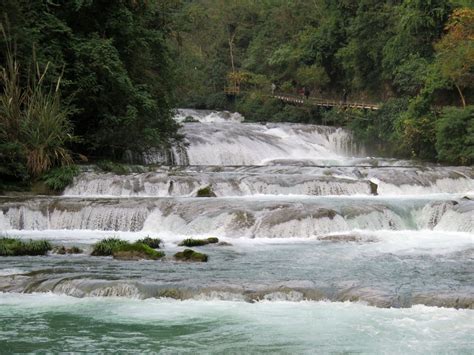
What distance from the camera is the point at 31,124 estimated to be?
2189 cm

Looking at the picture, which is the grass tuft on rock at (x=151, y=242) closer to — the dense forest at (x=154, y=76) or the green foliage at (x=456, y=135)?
the dense forest at (x=154, y=76)

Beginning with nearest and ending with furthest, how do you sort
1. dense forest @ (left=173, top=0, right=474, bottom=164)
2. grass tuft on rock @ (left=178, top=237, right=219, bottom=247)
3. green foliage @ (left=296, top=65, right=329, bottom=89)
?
1. grass tuft on rock @ (left=178, top=237, right=219, bottom=247)
2. dense forest @ (left=173, top=0, right=474, bottom=164)
3. green foliage @ (left=296, top=65, right=329, bottom=89)

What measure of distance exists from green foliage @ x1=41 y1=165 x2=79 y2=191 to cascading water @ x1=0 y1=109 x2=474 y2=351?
1.05 ft

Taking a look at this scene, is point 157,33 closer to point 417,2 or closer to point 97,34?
point 97,34

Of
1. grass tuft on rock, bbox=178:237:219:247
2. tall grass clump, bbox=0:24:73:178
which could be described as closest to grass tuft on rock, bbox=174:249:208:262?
grass tuft on rock, bbox=178:237:219:247

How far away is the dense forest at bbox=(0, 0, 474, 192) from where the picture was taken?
73.8 ft

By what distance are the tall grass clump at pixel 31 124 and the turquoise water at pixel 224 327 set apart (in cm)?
1136

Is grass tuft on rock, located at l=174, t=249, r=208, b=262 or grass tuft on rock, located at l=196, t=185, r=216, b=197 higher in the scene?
grass tuft on rock, located at l=196, t=185, r=216, b=197

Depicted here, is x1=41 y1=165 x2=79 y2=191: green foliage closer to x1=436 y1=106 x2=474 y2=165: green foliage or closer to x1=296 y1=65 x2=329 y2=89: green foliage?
x1=436 y1=106 x2=474 y2=165: green foliage

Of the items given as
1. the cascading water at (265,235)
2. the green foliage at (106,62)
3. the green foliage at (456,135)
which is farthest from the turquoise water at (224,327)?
the green foliage at (456,135)

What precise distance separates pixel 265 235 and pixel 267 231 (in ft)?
0.36

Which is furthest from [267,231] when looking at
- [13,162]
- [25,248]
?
[13,162]

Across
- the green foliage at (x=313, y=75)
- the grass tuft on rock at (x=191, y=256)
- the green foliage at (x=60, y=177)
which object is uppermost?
the green foliage at (x=313, y=75)

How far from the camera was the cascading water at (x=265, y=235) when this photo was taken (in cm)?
1127
